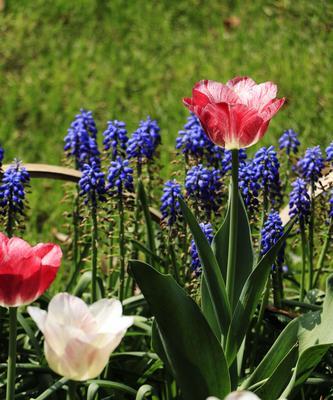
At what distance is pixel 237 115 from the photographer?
184 centimetres

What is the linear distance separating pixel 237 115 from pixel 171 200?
0.58 metres

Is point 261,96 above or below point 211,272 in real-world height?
above

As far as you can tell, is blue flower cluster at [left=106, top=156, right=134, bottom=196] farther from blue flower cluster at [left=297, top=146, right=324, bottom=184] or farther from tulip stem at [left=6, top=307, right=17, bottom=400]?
tulip stem at [left=6, top=307, right=17, bottom=400]

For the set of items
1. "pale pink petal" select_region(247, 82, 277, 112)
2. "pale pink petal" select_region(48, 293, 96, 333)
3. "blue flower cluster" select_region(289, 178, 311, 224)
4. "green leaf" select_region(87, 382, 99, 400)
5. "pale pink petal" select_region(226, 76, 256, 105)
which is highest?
"pale pink petal" select_region(226, 76, 256, 105)

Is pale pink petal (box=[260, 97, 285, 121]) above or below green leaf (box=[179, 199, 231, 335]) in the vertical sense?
above

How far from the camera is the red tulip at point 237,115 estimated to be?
184cm

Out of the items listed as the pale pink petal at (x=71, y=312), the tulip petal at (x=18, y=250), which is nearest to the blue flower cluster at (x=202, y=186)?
the tulip petal at (x=18, y=250)

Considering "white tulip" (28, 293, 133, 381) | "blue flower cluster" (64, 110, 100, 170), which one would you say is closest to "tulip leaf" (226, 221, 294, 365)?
"white tulip" (28, 293, 133, 381)

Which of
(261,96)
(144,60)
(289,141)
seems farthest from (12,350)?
(144,60)

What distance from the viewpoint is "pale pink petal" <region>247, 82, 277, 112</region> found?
1.89 m

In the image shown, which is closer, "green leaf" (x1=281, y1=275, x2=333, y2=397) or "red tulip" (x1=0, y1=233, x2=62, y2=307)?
"red tulip" (x1=0, y1=233, x2=62, y2=307)

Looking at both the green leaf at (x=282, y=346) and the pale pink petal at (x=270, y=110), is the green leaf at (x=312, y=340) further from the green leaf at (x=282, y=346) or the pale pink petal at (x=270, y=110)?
the pale pink petal at (x=270, y=110)

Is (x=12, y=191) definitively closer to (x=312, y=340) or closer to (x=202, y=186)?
(x=202, y=186)

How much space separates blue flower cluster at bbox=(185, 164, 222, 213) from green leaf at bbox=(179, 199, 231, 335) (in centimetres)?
42
